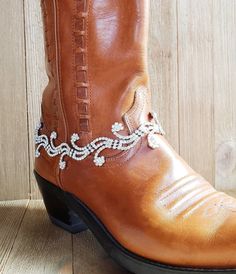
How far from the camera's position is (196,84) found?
3.85 feet

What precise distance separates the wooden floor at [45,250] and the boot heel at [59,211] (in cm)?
1

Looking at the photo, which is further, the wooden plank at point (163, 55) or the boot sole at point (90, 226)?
the wooden plank at point (163, 55)

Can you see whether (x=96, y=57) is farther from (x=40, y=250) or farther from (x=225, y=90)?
(x=225, y=90)

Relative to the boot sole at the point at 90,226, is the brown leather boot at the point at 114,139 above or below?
above

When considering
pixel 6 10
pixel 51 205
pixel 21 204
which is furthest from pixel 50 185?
pixel 6 10

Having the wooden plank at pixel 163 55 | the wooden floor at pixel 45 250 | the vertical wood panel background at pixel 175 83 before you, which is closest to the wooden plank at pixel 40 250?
the wooden floor at pixel 45 250

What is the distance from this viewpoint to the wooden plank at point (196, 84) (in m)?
1.16

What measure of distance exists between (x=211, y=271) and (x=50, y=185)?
0.33 metres

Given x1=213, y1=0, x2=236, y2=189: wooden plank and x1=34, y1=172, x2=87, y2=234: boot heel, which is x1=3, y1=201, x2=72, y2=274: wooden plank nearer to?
x1=34, y1=172, x2=87, y2=234: boot heel

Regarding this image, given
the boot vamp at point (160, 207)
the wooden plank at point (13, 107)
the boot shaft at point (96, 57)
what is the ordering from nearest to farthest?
the boot vamp at point (160, 207) → the boot shaft at point (96, 57) → the wooden plank at point (13, 107)

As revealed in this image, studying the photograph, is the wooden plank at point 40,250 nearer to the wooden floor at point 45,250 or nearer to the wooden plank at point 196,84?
the wooden floor at point 45,250

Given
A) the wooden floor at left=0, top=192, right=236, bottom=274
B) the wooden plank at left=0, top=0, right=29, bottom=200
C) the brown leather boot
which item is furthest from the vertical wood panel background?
the brown leather boot

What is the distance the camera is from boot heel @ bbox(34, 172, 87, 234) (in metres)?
0.80

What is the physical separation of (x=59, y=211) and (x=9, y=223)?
14 centimetres
